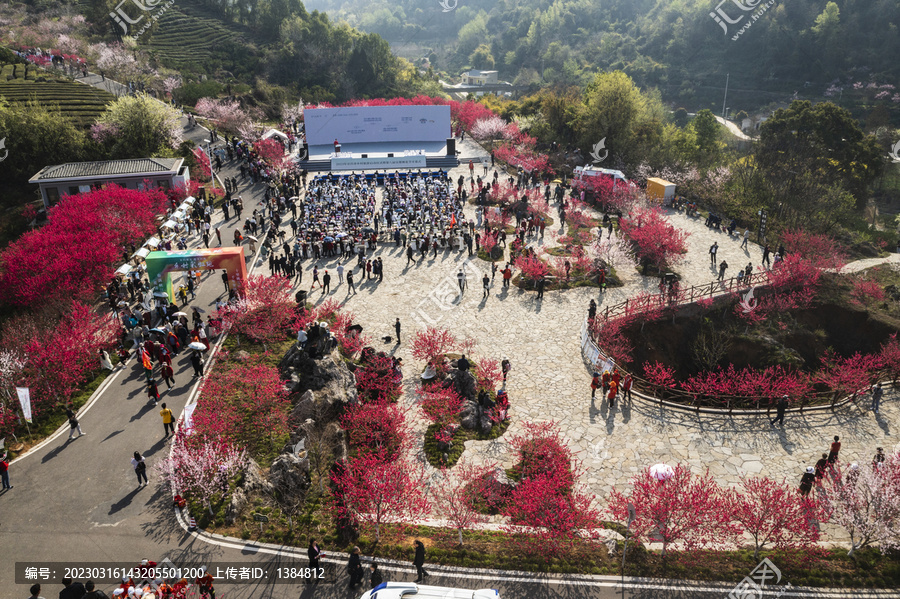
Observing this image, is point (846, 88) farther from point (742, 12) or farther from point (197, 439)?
point (197, 439)

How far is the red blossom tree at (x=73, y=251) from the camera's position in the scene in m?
27.6

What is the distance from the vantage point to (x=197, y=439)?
19234 mm

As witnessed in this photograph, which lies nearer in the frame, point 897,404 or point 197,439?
point 197,439

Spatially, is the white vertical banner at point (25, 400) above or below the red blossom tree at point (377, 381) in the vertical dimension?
above

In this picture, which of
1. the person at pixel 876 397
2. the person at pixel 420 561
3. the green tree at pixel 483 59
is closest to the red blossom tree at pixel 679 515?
the person at pixel 420 561

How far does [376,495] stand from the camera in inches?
643

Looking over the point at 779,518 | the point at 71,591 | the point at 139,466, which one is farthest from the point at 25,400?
the point at 779,518

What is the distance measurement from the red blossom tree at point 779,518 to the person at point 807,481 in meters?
1.45

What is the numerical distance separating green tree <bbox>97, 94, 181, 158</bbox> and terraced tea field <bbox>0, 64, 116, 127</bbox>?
5.88 meters

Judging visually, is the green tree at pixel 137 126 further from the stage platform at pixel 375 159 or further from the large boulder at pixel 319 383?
the large boulder at pixel 319 383

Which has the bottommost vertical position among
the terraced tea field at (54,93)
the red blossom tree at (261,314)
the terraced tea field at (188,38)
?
the red blossom tree at (261,314)

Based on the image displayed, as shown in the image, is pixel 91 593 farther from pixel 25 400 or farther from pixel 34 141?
pixel 34 141

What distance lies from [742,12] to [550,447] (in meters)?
136

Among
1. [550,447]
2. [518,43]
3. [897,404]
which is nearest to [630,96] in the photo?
[897,404]
